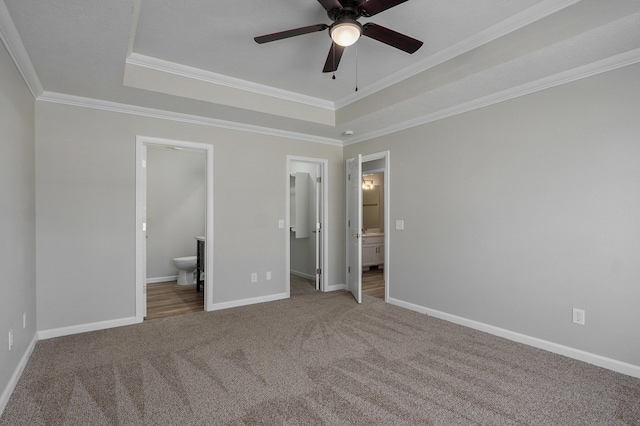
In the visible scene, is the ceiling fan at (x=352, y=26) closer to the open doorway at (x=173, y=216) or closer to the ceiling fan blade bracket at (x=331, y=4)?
the ceiling fan blade bracket at (x=331, y=4)

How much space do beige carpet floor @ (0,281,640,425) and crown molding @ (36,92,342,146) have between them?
235 centimetres

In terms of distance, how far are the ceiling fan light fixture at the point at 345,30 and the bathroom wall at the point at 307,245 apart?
3.93 metres

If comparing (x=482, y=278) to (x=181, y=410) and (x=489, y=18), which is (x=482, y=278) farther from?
(x=181, y=410)

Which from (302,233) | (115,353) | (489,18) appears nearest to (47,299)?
(115,353)

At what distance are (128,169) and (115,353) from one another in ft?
6.28

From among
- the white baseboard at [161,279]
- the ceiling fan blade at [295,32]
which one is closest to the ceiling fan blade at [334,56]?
the ceiling fan blade at [295,32]

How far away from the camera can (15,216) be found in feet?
8.38

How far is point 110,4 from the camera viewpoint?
1976 mm

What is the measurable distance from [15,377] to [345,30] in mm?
3293

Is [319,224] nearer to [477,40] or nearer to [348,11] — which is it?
[477,40]

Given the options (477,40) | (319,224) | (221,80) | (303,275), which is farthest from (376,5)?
(303,275)

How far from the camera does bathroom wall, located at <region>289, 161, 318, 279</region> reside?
20.3ft

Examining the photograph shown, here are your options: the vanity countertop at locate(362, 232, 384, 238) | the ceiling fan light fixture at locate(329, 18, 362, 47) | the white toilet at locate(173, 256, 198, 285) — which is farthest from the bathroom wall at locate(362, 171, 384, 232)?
the ceiling fan light fixture at locate(329, 18, 362, 47)

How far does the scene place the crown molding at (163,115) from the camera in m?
3.39
